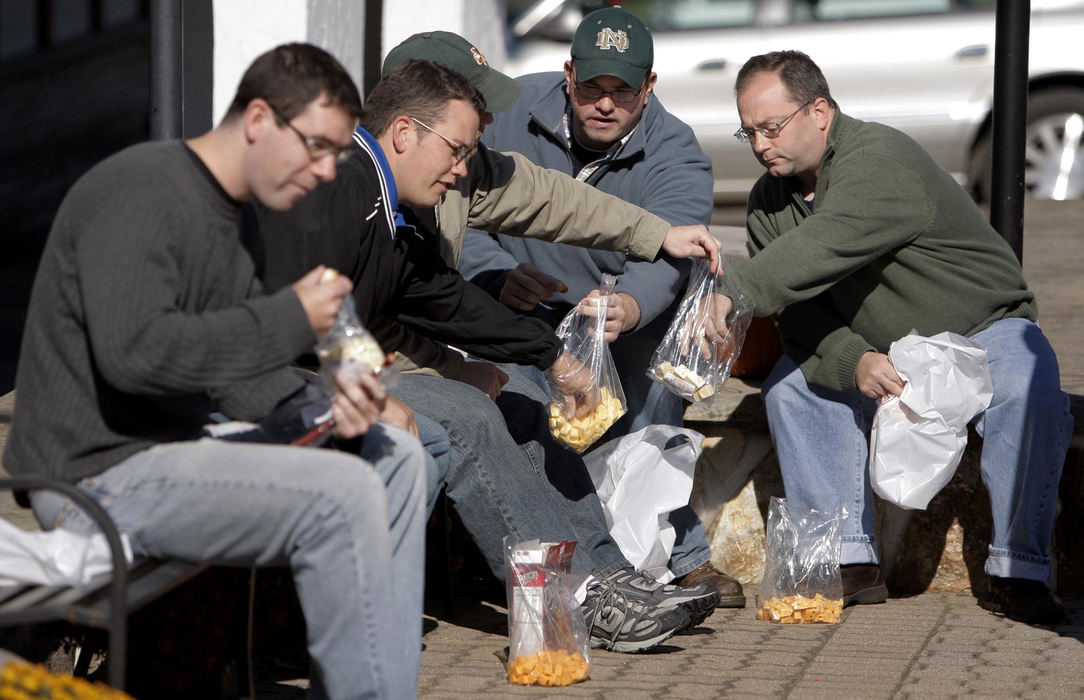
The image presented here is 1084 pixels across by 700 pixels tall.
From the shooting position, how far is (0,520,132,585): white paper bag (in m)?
2.68

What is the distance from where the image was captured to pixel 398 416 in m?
3.45

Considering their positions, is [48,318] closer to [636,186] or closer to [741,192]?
[636,186]

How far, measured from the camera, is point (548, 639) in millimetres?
3664

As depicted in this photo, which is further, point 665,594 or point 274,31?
point 274,31

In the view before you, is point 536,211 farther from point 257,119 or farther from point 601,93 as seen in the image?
point 257,119

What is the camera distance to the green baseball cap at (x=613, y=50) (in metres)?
4.54

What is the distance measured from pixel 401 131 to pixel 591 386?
932 millimetres

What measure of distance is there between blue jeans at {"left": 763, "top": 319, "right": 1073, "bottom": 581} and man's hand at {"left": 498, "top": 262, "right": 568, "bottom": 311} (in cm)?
76

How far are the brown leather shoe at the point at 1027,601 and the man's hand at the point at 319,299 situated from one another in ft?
7.83

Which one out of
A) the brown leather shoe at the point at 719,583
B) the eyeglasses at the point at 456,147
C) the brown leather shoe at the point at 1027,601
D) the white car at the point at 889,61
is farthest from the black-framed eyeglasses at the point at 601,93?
the white car at the point at 889,61

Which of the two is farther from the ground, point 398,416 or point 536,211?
point 536,211

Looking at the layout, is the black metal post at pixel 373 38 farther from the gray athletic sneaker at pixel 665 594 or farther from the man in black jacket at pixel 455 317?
the gray athletic sneaker at pixel 665 594

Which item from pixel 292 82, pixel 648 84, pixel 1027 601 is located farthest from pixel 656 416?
pixel 292 82

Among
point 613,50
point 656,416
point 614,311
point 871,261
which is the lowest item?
point 656,416
